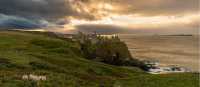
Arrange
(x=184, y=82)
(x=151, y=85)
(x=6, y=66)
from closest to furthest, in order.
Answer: (x=151, y=85) < (x=184, y=82) < (x=6, y=66)

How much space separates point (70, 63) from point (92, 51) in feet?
154

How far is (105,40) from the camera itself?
121000 mm

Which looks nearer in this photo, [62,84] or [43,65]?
[62,84]

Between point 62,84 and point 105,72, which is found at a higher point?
point 62,84

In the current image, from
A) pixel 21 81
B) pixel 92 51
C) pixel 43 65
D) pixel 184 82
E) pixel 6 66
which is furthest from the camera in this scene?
pixel 92 51

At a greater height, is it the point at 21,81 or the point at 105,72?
the point at 21,81

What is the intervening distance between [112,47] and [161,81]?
8189 centimetres

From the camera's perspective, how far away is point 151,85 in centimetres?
3406

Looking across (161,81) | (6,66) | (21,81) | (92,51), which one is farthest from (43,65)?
(92,51)

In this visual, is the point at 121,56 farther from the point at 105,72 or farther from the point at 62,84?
the point at 62,84

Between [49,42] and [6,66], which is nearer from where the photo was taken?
[6,66]

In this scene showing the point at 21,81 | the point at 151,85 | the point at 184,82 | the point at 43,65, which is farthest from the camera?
the point at 43,65

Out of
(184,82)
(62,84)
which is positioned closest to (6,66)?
(62,84)

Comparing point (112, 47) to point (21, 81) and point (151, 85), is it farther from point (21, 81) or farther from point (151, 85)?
point (21, 81)
